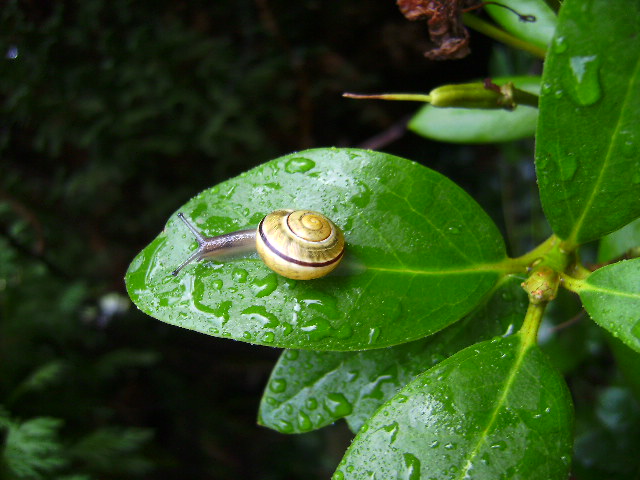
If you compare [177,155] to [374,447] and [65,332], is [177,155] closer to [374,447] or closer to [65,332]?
[65,332]

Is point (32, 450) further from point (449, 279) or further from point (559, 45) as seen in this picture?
point (559, 45)

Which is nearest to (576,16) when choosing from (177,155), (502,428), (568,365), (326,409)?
(502,428)

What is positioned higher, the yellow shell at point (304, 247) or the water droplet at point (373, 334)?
the yellow shell at point (304, 247)

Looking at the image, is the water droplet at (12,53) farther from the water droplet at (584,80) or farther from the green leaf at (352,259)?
the water droplet at (584,80)

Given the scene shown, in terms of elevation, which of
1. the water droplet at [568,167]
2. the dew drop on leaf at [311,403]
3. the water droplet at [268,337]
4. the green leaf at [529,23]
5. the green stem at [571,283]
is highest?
the green leaf at [529,23]

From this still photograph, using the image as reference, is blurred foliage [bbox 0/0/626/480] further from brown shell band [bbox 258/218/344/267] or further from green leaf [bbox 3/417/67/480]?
brown shell band [bbox 258/218/344/267]

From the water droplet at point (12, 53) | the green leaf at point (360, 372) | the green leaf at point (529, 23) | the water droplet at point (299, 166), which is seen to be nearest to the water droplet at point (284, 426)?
the green leaf at point (360, 372)

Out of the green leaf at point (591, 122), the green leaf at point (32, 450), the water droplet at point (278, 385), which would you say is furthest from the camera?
the green leaf at point (32, 450)
